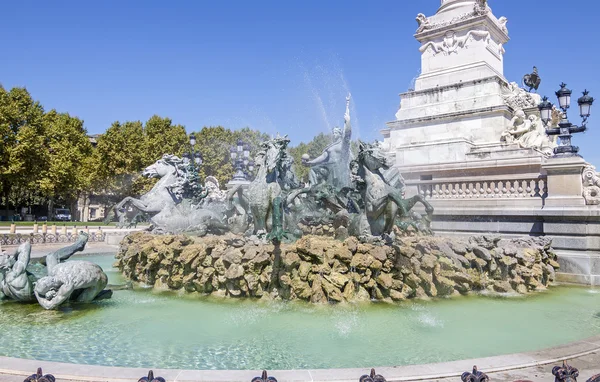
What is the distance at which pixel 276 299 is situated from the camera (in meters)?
7.71

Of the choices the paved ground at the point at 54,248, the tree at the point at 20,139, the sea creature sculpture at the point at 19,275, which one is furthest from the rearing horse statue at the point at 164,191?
the tree at the point at 20,139

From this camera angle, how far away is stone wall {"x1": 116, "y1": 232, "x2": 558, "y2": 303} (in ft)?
25.2

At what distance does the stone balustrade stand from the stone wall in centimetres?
→ 337

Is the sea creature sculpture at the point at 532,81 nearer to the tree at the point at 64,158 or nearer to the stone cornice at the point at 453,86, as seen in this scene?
the stone cornice at the point at 453,86

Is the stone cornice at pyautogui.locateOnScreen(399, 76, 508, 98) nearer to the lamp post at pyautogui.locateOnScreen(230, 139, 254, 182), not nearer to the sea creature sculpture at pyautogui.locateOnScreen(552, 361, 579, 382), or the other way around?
the lamp post at pyautogui.locateOnScreen(230, 139, 254, 182)

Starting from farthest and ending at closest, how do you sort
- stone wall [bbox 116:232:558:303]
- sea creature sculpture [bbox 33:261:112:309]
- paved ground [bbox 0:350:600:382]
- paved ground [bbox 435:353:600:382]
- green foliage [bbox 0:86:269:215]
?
green foliage [bbox 0:86:269:215] → stone wall [bbox 116:232:558:303] → sea creature sculpture [bbox 33:261:112:309] → paved ground [bbox 435:353:600:382] → paved ground [bbox 0:350:600:382]

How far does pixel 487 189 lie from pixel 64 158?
38.8 meters

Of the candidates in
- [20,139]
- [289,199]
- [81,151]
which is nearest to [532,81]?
[289,199]

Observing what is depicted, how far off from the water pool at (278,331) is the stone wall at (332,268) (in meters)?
0.31

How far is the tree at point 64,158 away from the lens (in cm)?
3953

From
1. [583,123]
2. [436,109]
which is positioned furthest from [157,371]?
[436,109]

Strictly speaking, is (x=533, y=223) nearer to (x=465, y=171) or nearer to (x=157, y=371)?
(x=465, y=171)

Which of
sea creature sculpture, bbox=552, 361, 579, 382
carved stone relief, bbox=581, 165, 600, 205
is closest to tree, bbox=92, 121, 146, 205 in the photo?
carved stone relief, bbox=581, 165, 600, 205

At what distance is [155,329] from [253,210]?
3783 millimetres
